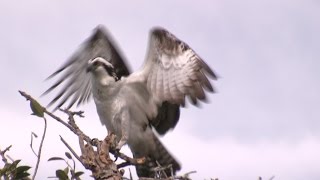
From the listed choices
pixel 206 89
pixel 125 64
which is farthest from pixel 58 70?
pixel 206 89

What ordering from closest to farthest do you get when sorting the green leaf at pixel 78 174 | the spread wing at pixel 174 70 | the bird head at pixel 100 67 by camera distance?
the green leaf at pixel 78 174, the spread wing at pixel 174 70, the bird head at pixel 100 67

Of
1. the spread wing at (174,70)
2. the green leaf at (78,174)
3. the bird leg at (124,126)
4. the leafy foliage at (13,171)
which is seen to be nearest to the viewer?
the leafy foliage at (13,171)

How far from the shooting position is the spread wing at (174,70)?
26.2 ft

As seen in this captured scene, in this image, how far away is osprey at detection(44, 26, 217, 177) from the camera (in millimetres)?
8148

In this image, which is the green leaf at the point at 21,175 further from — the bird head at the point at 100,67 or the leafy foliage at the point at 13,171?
the bird head at the point at 100,67

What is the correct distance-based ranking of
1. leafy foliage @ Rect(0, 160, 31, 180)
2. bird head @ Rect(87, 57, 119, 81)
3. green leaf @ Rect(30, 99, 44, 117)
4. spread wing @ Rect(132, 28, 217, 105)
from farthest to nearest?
bird head @ Rect(87, 57, 119, 81), spread wing @ Rect(132, 28, 217, 105), green leaf @ Rect(30, 99, 44, 117), leafy foliage @ Rect(0, 160, 31, 180)

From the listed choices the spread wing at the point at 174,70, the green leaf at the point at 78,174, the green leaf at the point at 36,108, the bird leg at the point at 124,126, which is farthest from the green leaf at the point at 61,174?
the bird leg at the point at 124,126

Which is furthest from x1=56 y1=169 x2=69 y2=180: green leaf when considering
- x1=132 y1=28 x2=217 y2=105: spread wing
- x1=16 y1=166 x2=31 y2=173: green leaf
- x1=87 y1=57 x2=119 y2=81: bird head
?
x1=87 y1=57 x2=119 y2=81: bird head

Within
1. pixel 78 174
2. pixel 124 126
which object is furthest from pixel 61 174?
pixel 124 126

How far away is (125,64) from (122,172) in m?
4.05

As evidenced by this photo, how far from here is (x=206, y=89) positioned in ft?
26.0

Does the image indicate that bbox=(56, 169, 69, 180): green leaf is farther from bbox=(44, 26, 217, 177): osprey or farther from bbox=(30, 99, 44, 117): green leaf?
bbox=(44, 26, 217, 177): osprey

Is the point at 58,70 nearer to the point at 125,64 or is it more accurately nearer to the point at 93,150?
the point at 125,64

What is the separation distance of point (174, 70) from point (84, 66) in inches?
90.4
